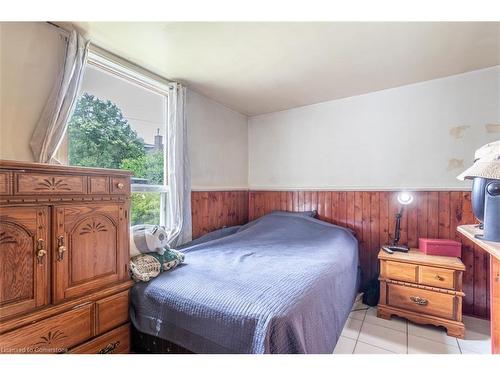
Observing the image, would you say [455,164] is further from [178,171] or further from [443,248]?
[178,171]

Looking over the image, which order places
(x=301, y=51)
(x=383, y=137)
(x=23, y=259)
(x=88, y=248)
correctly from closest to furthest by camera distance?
(x=23, y=259), (x=88, y=248), (x=301, y=51), (x=383, y=137)

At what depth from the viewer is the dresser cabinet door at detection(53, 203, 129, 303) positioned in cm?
114

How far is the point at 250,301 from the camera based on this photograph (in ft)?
3.68

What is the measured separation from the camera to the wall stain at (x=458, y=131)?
7.29 feet

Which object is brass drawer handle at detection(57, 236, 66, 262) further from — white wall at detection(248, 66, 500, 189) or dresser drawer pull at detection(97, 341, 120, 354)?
white wall at detection(248, 66, 500, 189)

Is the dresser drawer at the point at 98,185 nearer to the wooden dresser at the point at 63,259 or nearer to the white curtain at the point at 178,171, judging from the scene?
the wooden dresser at the point at 63,259

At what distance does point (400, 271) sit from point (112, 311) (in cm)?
217

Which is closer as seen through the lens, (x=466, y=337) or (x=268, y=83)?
(x=466, y=337)

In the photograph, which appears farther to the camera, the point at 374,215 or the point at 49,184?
the point at 374,215

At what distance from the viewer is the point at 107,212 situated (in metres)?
1.35

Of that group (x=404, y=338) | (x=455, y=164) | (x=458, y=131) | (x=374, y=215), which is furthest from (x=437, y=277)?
(x=458, y=131)
